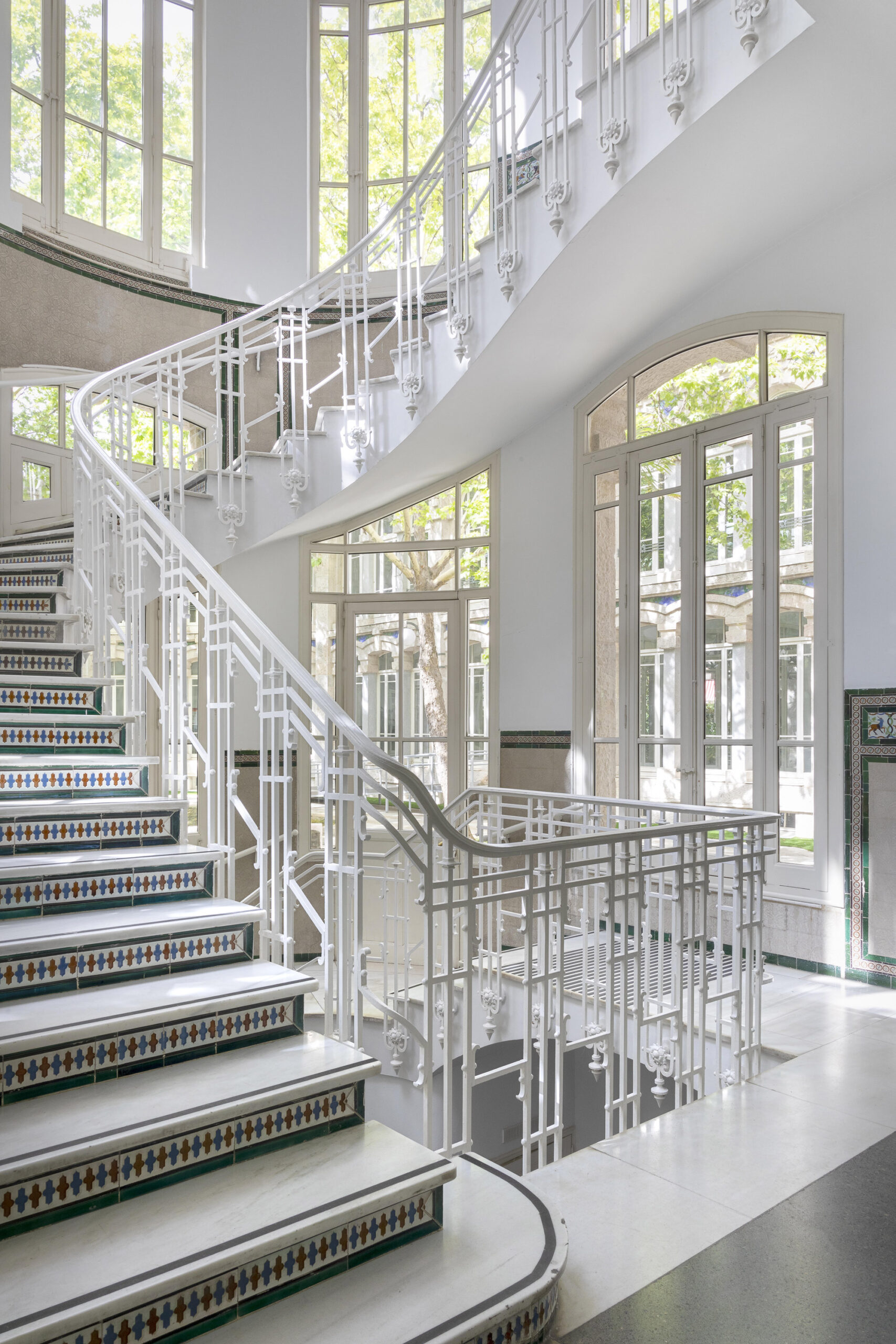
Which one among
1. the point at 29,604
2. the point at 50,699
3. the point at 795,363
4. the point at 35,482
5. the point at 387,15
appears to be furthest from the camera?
the point at 387,15

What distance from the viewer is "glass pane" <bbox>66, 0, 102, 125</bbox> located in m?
7.08

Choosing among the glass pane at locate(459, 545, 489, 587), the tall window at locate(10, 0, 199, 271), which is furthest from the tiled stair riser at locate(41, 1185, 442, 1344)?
the tall window at locate(10, 0, 199, 271)

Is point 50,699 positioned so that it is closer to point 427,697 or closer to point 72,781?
point 72,781

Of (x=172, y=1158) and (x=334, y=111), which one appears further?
(x=334, y=111)

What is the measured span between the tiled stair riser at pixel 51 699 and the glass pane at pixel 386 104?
5.42 meters

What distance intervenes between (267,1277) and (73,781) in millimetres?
2089

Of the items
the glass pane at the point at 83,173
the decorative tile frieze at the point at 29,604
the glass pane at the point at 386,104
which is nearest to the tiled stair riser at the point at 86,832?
the decorative tile frieze at the point at 29,604

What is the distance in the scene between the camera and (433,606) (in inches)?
285

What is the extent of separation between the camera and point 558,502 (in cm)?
642

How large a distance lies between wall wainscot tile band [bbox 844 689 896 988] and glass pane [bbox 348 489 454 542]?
11.0ft

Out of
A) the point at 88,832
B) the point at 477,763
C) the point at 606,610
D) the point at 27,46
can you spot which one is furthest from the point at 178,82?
the point at 88,832

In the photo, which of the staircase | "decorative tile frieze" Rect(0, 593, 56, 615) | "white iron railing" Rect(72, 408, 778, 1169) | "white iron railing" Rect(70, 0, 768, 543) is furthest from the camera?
"decorative tile frieze" Rect(0, 593, 56, 615)

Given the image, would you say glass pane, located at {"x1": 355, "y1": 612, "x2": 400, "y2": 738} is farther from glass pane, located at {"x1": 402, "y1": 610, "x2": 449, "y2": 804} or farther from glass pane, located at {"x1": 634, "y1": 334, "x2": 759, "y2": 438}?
glass pane, located at {"x1": 634, "y1": 334, "x2": 759, "y2": 438}

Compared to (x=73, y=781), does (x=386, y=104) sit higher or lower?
higher
